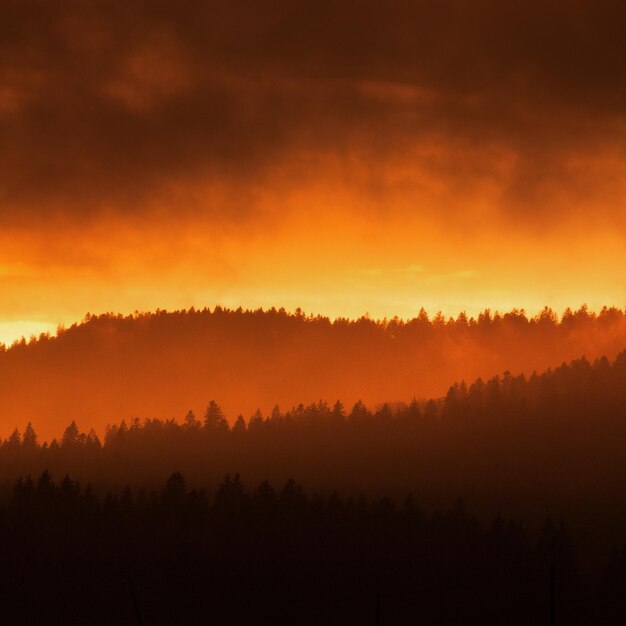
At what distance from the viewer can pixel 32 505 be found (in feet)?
513

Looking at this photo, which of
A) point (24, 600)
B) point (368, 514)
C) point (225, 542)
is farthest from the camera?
point (368, 514)

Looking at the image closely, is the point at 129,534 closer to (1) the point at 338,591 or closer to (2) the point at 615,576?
(1) the point at 338,591

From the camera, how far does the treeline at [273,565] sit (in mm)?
137875

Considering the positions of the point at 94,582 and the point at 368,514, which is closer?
the point at 94,582

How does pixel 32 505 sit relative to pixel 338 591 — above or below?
above

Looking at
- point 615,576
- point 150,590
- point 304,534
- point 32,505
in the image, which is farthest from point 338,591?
point 32,505

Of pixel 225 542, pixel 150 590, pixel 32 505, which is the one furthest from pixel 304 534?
pixel 32 505

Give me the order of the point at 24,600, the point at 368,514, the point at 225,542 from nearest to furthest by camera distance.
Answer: the point at 24,600 → the point at 225,542 → the point at 368,514

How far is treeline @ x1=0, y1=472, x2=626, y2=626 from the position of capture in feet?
452

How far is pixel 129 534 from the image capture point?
15362 cm

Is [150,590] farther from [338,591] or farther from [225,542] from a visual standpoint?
[338,591]

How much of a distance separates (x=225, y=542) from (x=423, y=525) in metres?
26.6

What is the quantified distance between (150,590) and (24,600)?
50.8 feet

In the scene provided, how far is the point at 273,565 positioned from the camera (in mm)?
148500
